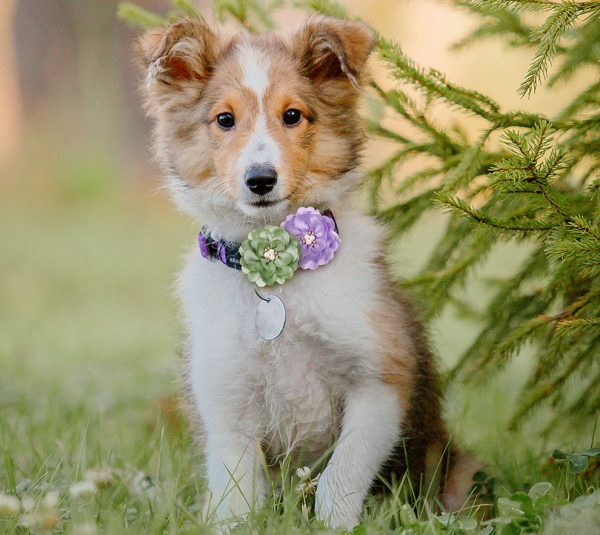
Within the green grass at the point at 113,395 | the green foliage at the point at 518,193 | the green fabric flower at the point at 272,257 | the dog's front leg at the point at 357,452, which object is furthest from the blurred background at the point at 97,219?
the dog's front leg at the point at 357,452

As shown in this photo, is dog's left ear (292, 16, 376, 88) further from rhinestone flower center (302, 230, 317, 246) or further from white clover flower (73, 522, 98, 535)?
white clover flower (73, 522, 98, 535)

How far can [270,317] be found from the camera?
8.89ft

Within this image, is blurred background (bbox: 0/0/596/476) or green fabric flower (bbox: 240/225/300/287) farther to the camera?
blurred background (bbox: 0/0/596/476)

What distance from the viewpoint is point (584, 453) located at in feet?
8.91

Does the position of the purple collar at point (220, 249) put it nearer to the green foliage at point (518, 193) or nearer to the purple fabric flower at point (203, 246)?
the purple fabric flower at point (203, 246)

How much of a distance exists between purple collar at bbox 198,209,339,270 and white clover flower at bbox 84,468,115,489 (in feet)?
2.76

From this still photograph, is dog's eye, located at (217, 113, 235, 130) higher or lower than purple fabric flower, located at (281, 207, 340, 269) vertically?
higher

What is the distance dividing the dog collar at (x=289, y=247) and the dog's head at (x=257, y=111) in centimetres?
9

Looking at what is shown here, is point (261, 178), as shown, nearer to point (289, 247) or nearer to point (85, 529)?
point (289, 247)

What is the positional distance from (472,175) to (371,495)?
121 centimetres

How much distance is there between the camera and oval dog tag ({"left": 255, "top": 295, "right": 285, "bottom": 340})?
8.81 feet

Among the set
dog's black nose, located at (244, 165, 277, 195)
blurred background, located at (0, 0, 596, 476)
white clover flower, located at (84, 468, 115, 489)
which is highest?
dog's black nose, located at (244, 165, 277, 195)

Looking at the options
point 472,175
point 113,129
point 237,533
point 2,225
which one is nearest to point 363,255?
point 472,175

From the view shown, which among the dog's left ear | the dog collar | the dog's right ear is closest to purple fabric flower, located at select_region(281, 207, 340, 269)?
the dog collar
